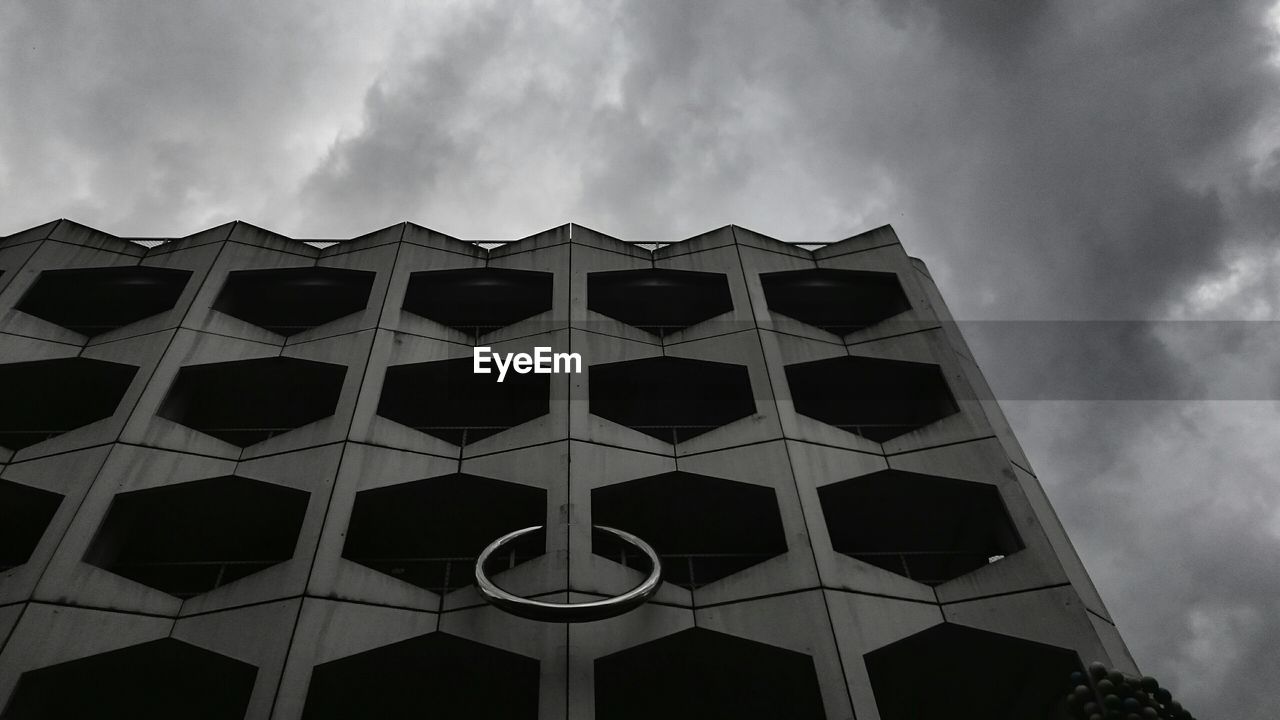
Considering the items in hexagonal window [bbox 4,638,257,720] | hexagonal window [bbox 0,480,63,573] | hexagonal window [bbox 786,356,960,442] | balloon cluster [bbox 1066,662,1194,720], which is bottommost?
balloon cluster [bbox 1066,662,1194,720]

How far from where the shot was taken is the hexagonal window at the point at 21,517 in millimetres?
16734

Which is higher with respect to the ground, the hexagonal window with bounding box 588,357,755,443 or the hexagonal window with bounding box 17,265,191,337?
the hexagonal window with bounding box 17,265,191,337

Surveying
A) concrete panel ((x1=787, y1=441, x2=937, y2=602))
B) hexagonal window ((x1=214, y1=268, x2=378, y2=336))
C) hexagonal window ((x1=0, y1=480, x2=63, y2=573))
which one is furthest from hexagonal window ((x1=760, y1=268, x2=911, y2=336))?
hexagonal window ((x1=0, y1=480, x2=63, y2=573))

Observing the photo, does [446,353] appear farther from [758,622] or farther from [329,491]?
[758,622]

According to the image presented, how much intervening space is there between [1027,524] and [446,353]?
46.8ft

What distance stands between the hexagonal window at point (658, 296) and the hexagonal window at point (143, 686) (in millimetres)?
13467

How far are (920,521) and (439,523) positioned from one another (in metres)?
11.5

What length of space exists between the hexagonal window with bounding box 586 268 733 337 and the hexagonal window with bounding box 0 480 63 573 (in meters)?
14.1

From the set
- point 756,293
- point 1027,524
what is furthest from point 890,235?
point 1027,524

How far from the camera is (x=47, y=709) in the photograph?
46.1 ft

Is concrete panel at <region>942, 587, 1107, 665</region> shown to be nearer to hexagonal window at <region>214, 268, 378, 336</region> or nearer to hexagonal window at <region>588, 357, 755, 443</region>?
hexagonal window at <region>588, 357, 755, 443</region>

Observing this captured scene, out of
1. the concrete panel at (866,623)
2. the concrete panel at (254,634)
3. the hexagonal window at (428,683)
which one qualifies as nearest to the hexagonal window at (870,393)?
the concrete panel at (866,623)

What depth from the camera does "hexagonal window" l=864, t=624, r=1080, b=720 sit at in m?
14.8

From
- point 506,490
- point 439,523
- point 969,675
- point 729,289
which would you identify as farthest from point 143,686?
point 729,289
